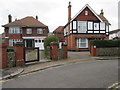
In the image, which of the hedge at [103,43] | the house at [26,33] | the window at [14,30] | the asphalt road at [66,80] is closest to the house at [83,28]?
the hedge at [103,43]

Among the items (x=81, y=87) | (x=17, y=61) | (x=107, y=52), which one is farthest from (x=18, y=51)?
(x=107, y=52)

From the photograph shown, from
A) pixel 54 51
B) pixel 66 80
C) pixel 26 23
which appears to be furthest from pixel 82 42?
pixel 66 80

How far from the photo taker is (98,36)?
2636 cm

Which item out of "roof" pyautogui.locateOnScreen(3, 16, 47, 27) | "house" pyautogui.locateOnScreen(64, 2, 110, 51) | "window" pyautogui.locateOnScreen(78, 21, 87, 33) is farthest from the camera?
"roof" pyautogui.locateOnScreen(3, 16, 47, 27)

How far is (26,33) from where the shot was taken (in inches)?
1243

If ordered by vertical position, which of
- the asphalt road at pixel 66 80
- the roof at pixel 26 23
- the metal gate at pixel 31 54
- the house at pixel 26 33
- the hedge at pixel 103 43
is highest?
the roof at pixel 26 23

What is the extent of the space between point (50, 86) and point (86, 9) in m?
23.0

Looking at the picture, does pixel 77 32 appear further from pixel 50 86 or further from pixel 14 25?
pixel 50 86

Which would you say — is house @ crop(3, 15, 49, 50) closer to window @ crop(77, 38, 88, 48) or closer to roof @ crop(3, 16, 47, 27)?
roof @ crop(3, 16, 47, 27)

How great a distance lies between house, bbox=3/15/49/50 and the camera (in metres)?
30.4

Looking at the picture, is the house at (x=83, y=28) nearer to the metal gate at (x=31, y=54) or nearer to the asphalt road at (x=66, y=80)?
the metal gate at (x=31, y=54)

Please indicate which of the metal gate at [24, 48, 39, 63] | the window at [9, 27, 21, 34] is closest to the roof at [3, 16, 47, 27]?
the window at [9, 27, 21, 34]

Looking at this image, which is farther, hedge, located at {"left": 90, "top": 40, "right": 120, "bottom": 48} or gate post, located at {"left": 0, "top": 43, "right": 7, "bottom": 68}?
hedge, located at {"left": 90, "top": 40, "right": 120, "bottom": 48}

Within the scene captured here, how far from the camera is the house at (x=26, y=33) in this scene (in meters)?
30.4
